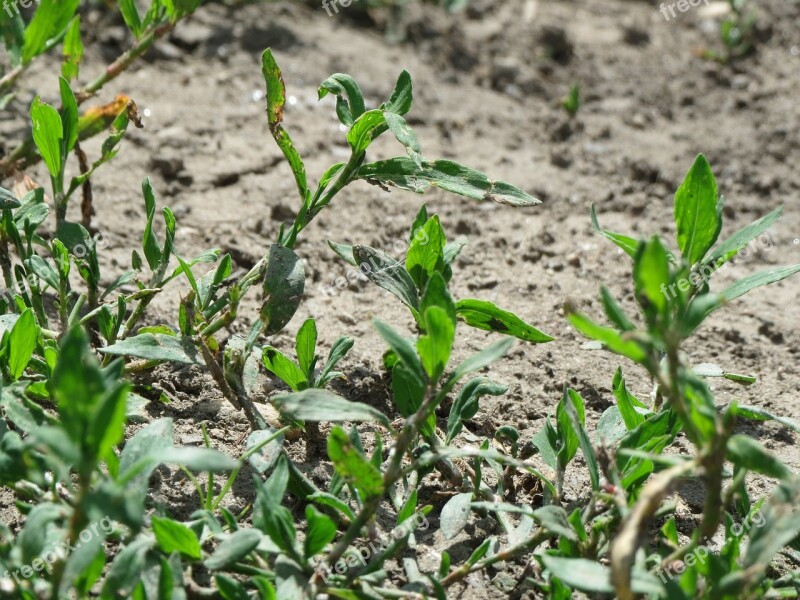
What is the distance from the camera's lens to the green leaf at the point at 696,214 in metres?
1.91

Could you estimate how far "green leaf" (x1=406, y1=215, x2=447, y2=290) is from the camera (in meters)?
2.04

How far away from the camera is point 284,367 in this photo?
204cm

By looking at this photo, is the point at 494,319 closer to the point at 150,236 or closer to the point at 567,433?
the point at 567,433

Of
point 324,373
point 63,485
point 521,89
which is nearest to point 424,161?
point 324,373

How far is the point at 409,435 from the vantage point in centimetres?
161

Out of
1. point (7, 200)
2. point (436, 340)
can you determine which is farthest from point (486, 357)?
point (7, 200)

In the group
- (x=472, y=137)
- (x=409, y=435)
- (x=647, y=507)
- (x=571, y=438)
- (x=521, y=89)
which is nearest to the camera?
(x=647, y=507)

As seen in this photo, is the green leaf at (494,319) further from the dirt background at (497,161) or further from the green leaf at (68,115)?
the green leaf at (68,115)

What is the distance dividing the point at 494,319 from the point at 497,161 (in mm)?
1580

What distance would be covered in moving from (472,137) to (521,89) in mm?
542

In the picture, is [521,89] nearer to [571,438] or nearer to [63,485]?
[571,438]

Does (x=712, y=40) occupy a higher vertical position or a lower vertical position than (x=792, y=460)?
higher

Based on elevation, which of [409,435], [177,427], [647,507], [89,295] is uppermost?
[647,507]

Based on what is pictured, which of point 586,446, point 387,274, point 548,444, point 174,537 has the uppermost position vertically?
point 387,274
